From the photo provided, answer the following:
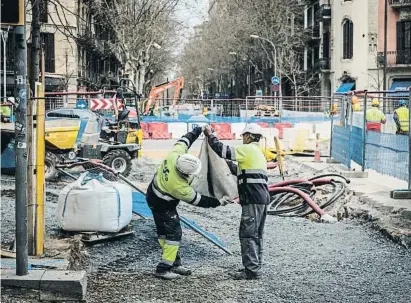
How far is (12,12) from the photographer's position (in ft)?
19.1

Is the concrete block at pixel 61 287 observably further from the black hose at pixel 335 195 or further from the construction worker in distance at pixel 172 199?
the black hose at pixel 335 195

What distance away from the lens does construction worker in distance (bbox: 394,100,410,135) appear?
15.1 metres

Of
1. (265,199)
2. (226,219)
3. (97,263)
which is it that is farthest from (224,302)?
(226,219)

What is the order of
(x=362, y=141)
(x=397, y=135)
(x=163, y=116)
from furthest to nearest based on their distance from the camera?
(x=163, y=116), (x=362, y=141), (x=397, y=135)

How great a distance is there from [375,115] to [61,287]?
12814mm

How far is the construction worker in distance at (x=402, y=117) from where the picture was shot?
15131mm

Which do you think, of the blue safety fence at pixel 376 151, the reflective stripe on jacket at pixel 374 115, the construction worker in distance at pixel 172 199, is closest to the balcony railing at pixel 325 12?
the blue safety fence at pixel 376 151

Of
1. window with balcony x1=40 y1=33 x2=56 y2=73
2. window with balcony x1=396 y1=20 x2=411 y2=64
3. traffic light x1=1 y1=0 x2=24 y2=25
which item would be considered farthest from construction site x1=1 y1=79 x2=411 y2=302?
window with balcony x1=396 y1=20 x2=411 y2=64

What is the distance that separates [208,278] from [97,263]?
4.42 feet

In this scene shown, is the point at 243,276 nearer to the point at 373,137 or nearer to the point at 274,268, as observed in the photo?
the point at 274,268

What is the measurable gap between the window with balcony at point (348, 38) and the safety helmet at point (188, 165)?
50.0 meters

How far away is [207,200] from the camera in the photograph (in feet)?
24.6

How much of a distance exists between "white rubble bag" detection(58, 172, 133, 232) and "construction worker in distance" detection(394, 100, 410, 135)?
26.0 ft

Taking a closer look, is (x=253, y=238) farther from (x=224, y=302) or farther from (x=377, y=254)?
(x=377, y=254)
